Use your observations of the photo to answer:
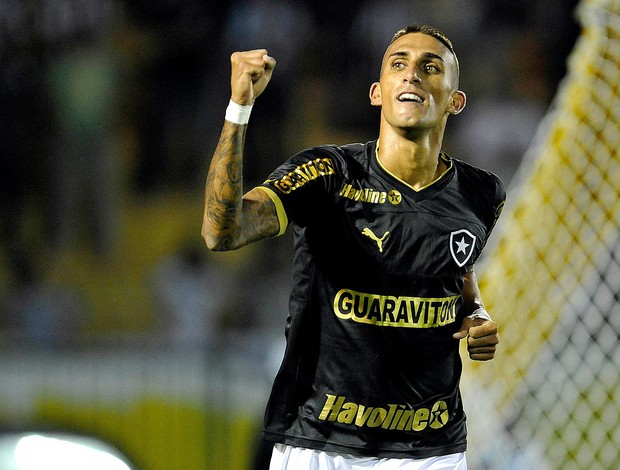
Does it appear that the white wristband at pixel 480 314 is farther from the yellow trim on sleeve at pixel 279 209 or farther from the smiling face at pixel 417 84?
the yellow trim on sleeve at pixel 279 209

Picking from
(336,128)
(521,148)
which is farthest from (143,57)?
(521,148)

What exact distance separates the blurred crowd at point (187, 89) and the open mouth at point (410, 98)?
474cm

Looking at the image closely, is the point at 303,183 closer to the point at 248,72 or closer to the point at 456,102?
the point at 248,72

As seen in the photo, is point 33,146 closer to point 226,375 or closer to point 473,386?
point 226,375

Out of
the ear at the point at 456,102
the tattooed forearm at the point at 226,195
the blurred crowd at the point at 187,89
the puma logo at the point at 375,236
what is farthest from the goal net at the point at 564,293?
the blurred crowd at the point at 187,89

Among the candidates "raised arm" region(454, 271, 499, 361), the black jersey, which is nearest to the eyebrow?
the black jersey

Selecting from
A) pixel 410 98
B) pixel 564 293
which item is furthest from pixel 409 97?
pixel 564 293

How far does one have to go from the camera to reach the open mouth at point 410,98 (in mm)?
2812

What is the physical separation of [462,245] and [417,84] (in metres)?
0.52

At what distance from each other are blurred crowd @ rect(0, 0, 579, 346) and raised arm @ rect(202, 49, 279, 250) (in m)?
5.08

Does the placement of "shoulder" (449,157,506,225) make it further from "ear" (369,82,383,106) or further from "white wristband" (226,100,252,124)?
"white wristband" (226,100,252,124)

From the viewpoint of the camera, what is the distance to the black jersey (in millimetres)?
2738

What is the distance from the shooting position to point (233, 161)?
7.70 feet

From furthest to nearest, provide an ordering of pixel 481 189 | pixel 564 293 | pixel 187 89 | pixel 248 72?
pixel 187 89
pixel 564 293
pixel 481 189
pixel 248 72
